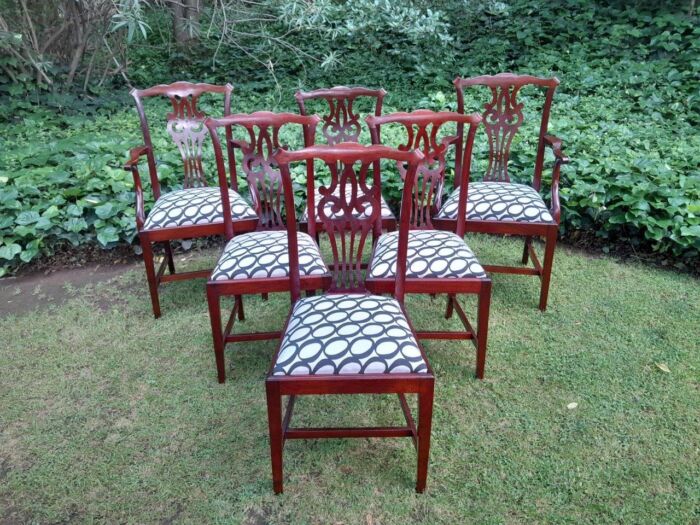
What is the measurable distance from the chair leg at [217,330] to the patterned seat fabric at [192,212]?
0.59 m

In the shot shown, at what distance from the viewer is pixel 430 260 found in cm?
233

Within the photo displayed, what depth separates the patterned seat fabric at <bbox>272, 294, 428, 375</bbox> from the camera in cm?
175

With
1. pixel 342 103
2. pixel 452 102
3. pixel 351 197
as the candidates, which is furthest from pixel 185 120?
pixel 452 102

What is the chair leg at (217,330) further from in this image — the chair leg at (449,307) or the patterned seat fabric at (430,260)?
the chair leg at (449,307)

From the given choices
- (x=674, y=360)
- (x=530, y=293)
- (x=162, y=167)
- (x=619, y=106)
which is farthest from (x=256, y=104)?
(x=674, y=360)

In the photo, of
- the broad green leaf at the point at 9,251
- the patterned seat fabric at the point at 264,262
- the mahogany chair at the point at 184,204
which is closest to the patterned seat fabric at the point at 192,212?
the mahogany chair at the point at 184,204

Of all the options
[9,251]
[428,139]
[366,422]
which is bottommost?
[366,422]

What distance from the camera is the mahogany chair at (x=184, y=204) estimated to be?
283 centimetres

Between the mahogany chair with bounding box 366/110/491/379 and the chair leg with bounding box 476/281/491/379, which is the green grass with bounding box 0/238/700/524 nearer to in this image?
the chair leg with bounding box 476/281/491/379

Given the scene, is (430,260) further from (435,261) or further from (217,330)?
(217,330)

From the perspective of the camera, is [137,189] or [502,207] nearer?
[502,207]

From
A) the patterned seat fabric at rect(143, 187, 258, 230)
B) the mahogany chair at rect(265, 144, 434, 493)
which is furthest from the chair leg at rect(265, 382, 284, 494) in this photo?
the patterned seat fabric at rect(143, 187, 258, 230)

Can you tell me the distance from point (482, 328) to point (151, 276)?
5.49 ft

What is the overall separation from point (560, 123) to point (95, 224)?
11.2 ft
